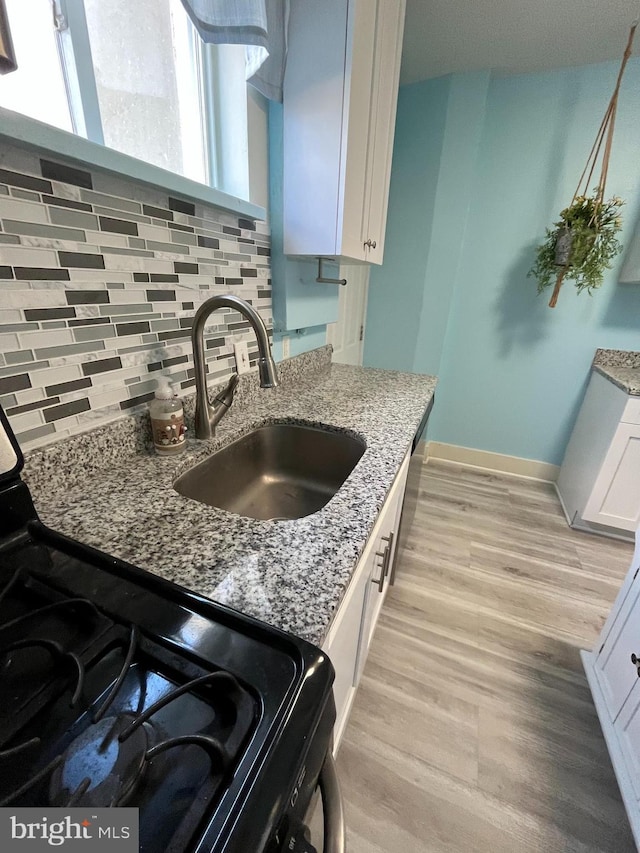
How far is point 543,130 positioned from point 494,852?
3.12 meters

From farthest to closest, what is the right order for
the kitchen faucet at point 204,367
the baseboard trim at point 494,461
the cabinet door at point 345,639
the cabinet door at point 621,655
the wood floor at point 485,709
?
the baseboard trim at point 494,461
the cabinet door at point 621,655
the wood floor at point 485,709
the kitchen faucet at point 204,367
the cabinet door at point 345,639

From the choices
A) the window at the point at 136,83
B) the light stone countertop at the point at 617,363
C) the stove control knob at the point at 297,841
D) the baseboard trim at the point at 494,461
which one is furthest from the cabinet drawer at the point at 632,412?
the stove control knob at the point at 297,841

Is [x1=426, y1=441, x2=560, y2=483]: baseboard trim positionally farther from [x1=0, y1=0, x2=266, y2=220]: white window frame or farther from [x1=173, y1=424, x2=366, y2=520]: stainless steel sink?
[x1=0, y1=0, x2=266, y2=220]: white window frame

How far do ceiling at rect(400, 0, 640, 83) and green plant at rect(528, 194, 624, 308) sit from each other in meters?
0.65

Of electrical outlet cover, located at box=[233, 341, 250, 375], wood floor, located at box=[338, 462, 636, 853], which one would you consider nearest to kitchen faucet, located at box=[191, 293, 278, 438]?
electrical outlet cover, located at box=[233, 341, 250, 375]

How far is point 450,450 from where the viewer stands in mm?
2789

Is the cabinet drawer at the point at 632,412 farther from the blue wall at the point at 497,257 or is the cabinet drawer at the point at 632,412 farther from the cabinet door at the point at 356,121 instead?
the cabinet door at the point at 356,121

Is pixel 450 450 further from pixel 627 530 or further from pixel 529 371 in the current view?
pixel 627 530

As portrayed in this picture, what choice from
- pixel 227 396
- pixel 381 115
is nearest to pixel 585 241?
pixel 381 115

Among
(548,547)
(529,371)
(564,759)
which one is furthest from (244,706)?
(529,371)

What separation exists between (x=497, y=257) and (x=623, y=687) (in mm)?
2285

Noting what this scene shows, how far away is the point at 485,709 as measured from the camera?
3.81ft

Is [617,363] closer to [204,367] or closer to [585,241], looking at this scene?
[585,241]

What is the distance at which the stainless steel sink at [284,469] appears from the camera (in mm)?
1029
